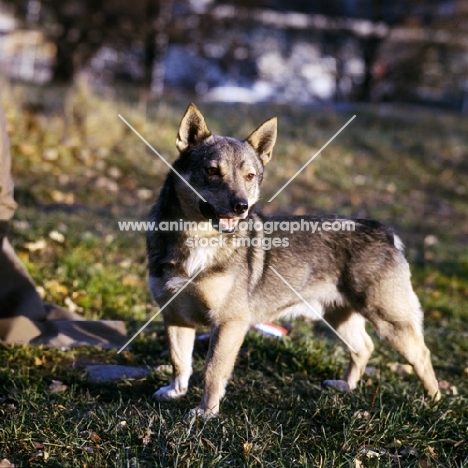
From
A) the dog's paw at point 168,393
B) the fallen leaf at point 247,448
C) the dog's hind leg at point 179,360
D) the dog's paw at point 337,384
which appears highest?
the fallen leaf at point 247,448

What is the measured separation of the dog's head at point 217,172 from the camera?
4531mm

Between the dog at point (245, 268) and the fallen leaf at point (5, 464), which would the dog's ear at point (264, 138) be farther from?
the fallen leaf at point (5, 464)

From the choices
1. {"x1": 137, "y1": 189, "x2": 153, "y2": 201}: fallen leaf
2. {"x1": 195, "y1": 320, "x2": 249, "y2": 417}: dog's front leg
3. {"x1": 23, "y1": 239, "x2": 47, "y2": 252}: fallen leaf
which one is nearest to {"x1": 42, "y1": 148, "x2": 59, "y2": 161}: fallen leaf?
{"x1": 137, "y1": 189, "x2": 153, "y2": 201}: fallen leaf

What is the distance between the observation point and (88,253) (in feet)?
24.7

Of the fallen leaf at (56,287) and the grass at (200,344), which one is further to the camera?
the fallen leaf at (56,287)

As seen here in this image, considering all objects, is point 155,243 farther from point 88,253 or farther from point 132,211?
point 132,211

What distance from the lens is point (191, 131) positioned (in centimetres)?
494

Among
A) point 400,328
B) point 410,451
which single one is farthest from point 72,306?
point 410,451

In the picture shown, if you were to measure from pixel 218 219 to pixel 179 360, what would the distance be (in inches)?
45.5

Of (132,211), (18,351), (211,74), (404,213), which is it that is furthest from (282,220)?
(211,74)

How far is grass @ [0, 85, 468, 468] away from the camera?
12.4ft

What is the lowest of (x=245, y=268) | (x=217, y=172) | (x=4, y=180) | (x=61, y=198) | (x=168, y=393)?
(x=61, y=198)

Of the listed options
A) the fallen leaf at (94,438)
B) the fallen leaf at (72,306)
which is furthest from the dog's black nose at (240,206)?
Answer: the fallen leaf at (72,306)

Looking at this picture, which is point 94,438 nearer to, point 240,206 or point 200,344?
point 240,206
